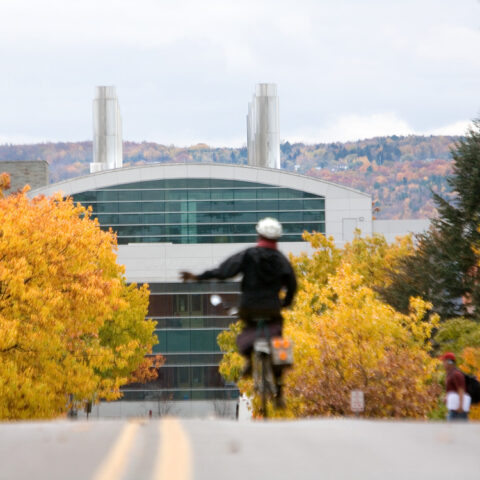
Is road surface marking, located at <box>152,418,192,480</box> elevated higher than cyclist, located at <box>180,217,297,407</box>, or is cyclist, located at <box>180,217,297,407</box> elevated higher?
cyclist, located at <box>180,217,297,407</box>

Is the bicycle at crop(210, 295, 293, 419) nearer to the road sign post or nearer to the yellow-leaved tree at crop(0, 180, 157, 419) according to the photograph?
the road sign post

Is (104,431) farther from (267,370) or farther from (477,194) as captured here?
(477,194)

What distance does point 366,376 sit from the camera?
67.3 feet

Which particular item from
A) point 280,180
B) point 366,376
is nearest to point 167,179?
point 280,180

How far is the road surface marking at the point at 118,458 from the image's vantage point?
5.79 metres

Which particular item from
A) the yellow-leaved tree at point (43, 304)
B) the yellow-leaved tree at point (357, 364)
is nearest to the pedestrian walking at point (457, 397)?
the yellow-leaved tree at point (357, 364)

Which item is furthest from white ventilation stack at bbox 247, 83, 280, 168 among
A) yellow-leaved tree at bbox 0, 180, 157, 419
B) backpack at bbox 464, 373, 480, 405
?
backpack at bbox 464, 373, 480, 405

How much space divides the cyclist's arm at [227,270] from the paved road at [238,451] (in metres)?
1.82

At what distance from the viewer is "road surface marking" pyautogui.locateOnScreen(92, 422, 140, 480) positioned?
5.79 metres

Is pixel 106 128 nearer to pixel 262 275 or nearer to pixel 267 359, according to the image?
pixel 267 359

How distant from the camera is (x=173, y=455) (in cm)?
642

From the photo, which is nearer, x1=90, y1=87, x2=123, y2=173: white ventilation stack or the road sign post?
the road sign post

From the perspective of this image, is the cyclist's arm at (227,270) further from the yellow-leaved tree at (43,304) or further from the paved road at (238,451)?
the yellow-leaved tree at (43,304)

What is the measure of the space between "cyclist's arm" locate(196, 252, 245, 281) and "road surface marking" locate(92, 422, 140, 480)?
2.26 m
